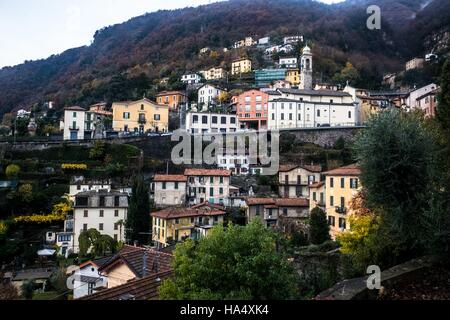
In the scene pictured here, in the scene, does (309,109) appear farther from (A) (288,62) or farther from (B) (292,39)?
(B) (292,39)

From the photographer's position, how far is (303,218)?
35719 mm

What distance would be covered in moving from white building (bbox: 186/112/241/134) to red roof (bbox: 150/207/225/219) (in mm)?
24194

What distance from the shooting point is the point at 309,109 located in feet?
201

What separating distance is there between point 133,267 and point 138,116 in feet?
162

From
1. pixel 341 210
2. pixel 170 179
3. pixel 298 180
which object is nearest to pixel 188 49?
pixel 170 179

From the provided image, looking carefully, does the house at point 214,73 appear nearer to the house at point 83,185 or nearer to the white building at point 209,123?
the white building at point 209,123

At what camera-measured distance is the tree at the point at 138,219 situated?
107 ft

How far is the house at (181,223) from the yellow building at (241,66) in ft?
220

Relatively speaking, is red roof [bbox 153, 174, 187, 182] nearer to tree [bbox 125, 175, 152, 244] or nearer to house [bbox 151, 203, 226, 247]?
house [bbox 151, 203, 226, 247]

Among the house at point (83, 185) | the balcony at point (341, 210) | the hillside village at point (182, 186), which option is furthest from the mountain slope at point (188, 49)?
the balcony at point (341, 210)

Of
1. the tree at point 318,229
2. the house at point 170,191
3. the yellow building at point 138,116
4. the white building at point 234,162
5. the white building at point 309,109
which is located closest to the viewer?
the tree at point 318,229

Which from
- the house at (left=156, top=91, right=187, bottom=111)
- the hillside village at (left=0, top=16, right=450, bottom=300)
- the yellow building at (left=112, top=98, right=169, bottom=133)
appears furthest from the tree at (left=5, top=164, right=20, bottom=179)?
the house at (left=156, top=91, right=187, bottom=111)

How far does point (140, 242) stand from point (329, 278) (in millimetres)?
18952

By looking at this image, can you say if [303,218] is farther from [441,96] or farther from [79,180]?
[79,180]
